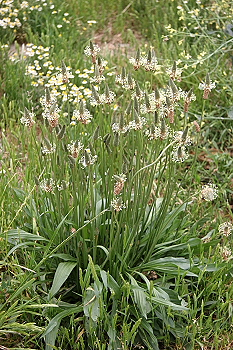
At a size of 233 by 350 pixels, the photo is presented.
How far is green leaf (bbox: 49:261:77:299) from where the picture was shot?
2160 mm

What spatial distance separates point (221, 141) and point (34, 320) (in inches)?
80.3

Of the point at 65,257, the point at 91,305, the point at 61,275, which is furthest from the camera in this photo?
the point at 65,257

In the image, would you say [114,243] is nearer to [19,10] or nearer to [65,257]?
[65,257]

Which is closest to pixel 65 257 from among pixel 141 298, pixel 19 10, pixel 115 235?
pixel 115 235

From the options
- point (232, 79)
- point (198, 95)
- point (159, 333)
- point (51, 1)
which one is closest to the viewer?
point (159, 333)

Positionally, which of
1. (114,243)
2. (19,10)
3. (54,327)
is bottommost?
(54,327)

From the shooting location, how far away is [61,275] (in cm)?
220

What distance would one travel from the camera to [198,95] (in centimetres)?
394

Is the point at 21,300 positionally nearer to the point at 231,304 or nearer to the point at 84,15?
the point at 231,304

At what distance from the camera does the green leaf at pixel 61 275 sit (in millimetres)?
2160

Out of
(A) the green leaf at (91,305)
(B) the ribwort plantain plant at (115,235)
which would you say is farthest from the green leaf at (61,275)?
(A) the green leaf at (91,305)

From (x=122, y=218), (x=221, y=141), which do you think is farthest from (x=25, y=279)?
(x=221, y=141)

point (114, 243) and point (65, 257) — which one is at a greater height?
point (114, 243)

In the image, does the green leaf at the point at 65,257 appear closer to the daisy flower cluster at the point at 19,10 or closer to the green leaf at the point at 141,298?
the green leaf at the point at 141,298
